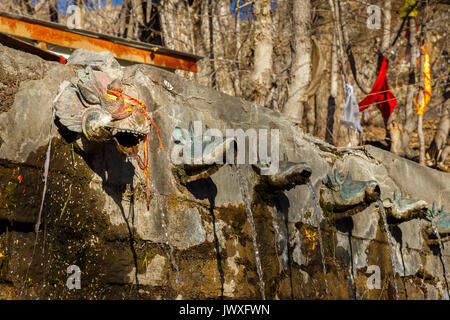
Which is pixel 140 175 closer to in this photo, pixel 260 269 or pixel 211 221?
pixel 211 221

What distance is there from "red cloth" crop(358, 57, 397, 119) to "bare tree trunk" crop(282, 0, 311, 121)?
3179 millimetres

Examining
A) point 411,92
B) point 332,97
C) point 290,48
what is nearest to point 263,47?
point 290,48

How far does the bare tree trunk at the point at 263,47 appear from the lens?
8.60m

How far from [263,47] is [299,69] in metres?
0.84

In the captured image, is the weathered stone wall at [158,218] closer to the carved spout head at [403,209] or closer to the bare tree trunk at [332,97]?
the carved spout head at [403,209]

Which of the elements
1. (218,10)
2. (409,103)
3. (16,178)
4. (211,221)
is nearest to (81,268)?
(16,178)

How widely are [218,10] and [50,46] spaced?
5.99 meters

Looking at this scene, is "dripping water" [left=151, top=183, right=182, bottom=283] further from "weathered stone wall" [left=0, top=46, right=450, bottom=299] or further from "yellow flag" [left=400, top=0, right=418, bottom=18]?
"yellow flag" [left=400, top=0, right=418, bottom=18]

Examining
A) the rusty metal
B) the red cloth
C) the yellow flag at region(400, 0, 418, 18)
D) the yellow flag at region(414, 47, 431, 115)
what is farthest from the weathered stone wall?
the yellow flag at region(400, 0, 418, 18)

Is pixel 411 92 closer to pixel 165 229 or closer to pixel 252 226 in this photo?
pixel 252 226

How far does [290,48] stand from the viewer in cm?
1074

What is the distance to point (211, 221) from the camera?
424 centimetres

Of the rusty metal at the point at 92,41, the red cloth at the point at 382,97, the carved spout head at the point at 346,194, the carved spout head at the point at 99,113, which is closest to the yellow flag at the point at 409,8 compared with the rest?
the red cloth at the point at 382,97

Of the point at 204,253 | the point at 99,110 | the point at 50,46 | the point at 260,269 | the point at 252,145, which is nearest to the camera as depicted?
the point at 99,110
